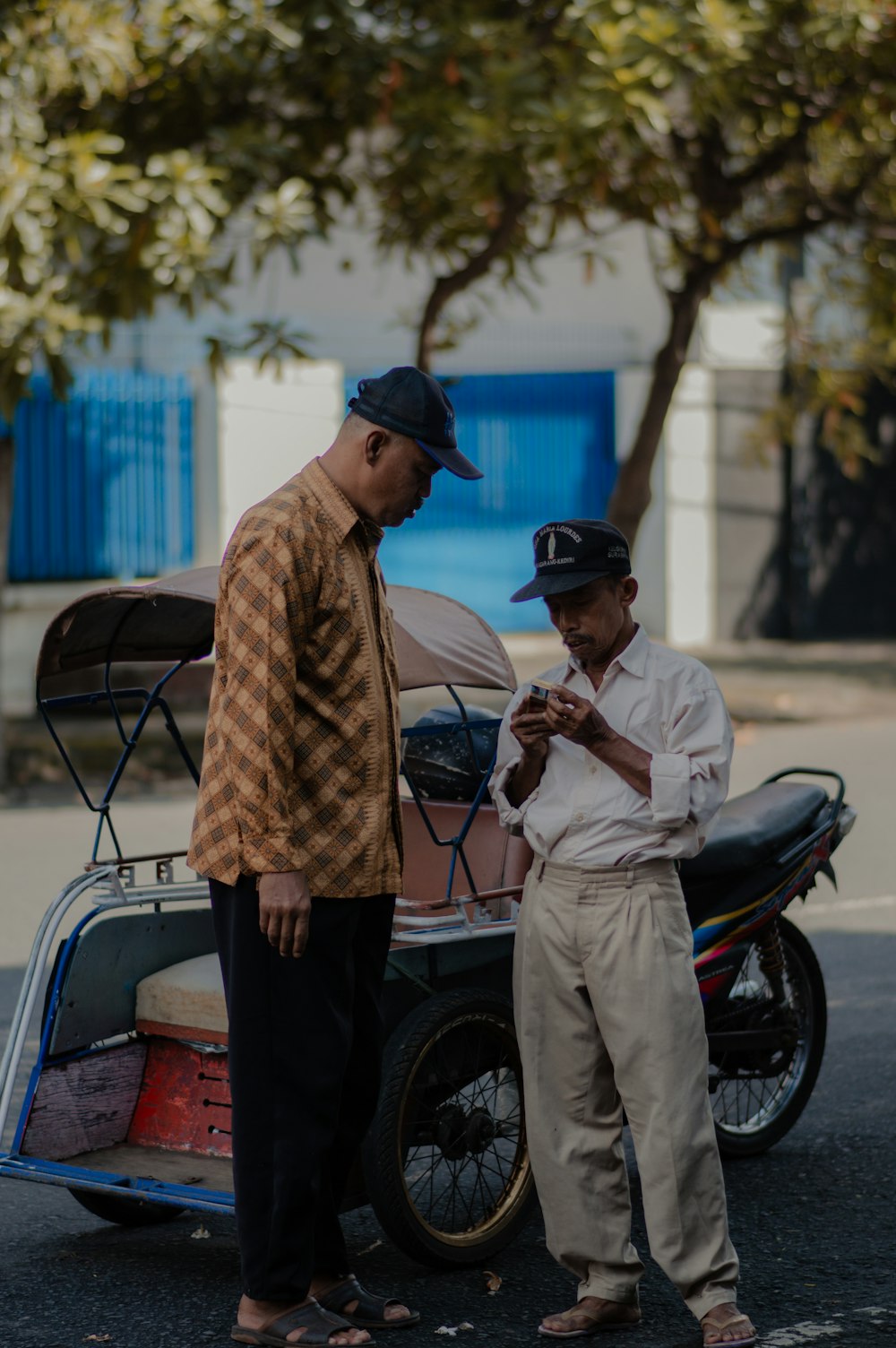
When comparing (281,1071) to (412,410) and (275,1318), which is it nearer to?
(275,1318)

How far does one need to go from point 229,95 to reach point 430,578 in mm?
8849

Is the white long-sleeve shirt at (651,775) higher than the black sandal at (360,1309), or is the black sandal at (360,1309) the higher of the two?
the white long-sleeve shirt at (651,775)

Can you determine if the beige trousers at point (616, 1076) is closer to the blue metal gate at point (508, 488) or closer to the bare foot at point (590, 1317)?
the bare foot at point (590, 1317)

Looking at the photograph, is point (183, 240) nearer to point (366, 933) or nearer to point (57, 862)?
point (57, 862)

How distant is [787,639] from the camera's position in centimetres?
2159

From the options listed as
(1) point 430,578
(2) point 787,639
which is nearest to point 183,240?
(1) point 430,578

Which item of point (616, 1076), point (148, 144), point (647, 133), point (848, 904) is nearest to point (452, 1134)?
point (616, 1076)

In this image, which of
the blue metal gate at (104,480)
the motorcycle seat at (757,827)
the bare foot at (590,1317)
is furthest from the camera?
the blue metal gate at (104,480)

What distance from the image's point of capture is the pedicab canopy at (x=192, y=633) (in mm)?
4617

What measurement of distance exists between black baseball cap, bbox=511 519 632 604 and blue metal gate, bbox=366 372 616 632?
15.7 m

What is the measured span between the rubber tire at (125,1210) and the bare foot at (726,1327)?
1.47 metres

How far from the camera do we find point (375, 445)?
386cm

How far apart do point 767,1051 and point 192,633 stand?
2013mm

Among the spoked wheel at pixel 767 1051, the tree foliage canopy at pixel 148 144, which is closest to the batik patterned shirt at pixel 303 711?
the spoked wheel at pixel 767 1051
